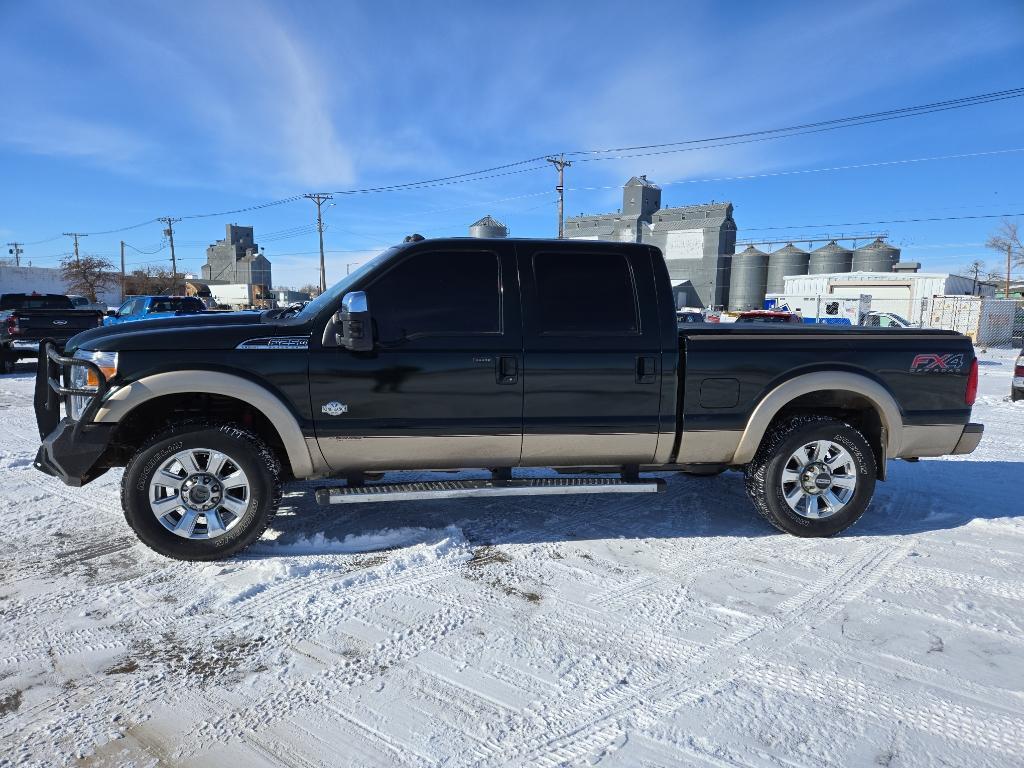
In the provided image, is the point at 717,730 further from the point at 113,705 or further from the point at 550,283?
the point at 550,283

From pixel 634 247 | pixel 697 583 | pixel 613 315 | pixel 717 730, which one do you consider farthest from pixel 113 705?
pixel 634 247

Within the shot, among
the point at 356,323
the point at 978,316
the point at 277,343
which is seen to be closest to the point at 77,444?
the point at 277,343

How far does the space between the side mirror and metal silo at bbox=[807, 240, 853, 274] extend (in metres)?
68.7

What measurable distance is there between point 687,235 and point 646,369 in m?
66.1

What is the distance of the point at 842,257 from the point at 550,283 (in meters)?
70.2

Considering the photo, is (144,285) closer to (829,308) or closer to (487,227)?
(487,227)

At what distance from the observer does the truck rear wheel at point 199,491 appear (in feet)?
11.6

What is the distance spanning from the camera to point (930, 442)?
4.24 metres

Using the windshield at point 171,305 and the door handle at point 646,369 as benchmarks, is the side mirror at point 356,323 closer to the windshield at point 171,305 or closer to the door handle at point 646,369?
the door handle at point 646,369

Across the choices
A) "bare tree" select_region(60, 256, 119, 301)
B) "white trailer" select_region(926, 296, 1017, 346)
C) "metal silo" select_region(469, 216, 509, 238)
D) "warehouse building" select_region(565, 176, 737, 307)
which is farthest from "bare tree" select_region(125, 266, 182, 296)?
"white trailer" select_region(926, 296, 1017, 346)

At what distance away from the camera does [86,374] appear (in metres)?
3.56

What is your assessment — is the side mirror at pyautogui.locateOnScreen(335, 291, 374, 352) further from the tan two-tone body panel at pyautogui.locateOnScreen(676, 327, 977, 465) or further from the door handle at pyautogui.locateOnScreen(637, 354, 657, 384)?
the tan two-tone body panel at pyautogui.locateOnScreen(676, 327, 977, 465)

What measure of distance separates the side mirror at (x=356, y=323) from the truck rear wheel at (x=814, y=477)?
2.79 metres

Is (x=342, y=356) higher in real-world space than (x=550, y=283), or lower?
lower
